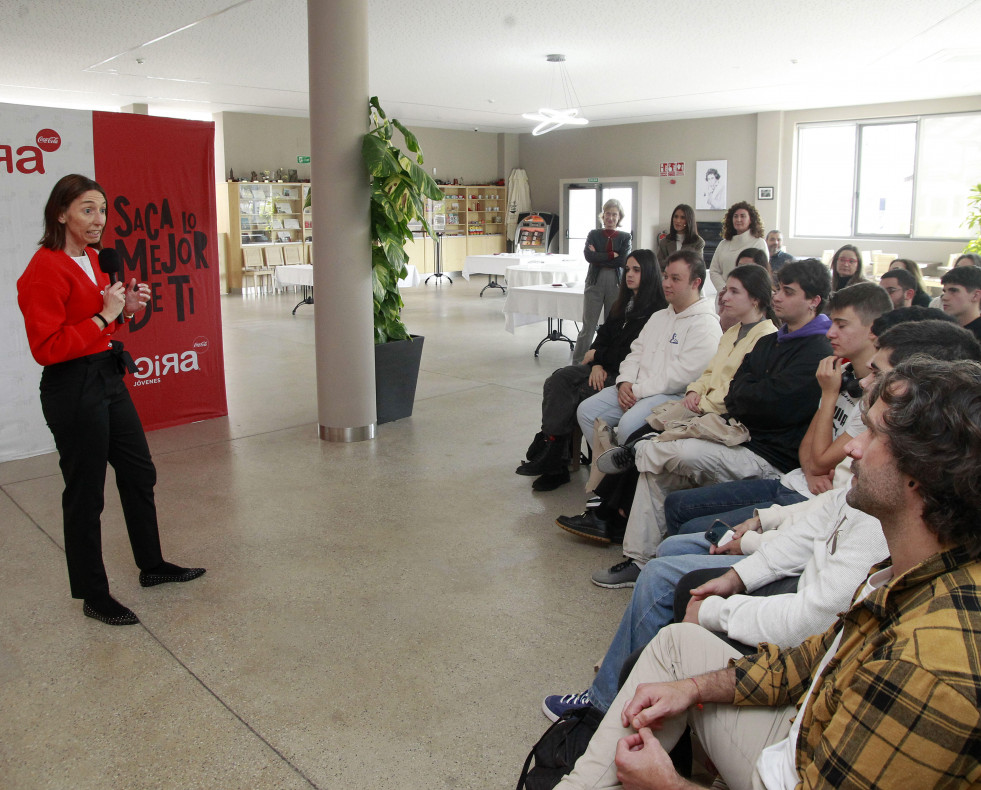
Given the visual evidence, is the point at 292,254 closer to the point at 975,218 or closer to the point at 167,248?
the point at 167,248

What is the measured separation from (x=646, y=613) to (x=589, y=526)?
1.34m

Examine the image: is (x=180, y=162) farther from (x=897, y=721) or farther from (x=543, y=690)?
(x=897, y=721)

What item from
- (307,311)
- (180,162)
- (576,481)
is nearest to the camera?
(576,481)

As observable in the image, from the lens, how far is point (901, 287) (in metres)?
4.36

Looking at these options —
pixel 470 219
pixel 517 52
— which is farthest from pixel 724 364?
pixel 470 219

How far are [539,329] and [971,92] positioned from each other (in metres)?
7.32

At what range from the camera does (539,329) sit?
9.84 metres

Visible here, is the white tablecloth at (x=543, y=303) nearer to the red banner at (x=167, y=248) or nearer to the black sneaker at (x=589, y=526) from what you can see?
the red banner at (x=167, y=248)

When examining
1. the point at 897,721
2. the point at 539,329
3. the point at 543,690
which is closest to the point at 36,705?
the point at 543,690

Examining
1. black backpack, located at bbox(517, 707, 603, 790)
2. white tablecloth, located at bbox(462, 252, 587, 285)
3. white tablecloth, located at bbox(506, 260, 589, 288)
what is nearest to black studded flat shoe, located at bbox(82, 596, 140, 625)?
black backpack, located at bbox(517, 707, 603, 790)

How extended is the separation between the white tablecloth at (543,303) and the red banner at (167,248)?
11.3 feet

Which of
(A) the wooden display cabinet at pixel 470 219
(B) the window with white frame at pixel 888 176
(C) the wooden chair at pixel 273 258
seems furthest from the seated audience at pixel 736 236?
(A) the wooden display cabinet at pixel 470 219

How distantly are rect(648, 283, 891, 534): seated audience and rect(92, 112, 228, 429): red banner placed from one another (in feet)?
12.2

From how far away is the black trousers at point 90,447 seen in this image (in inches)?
104
